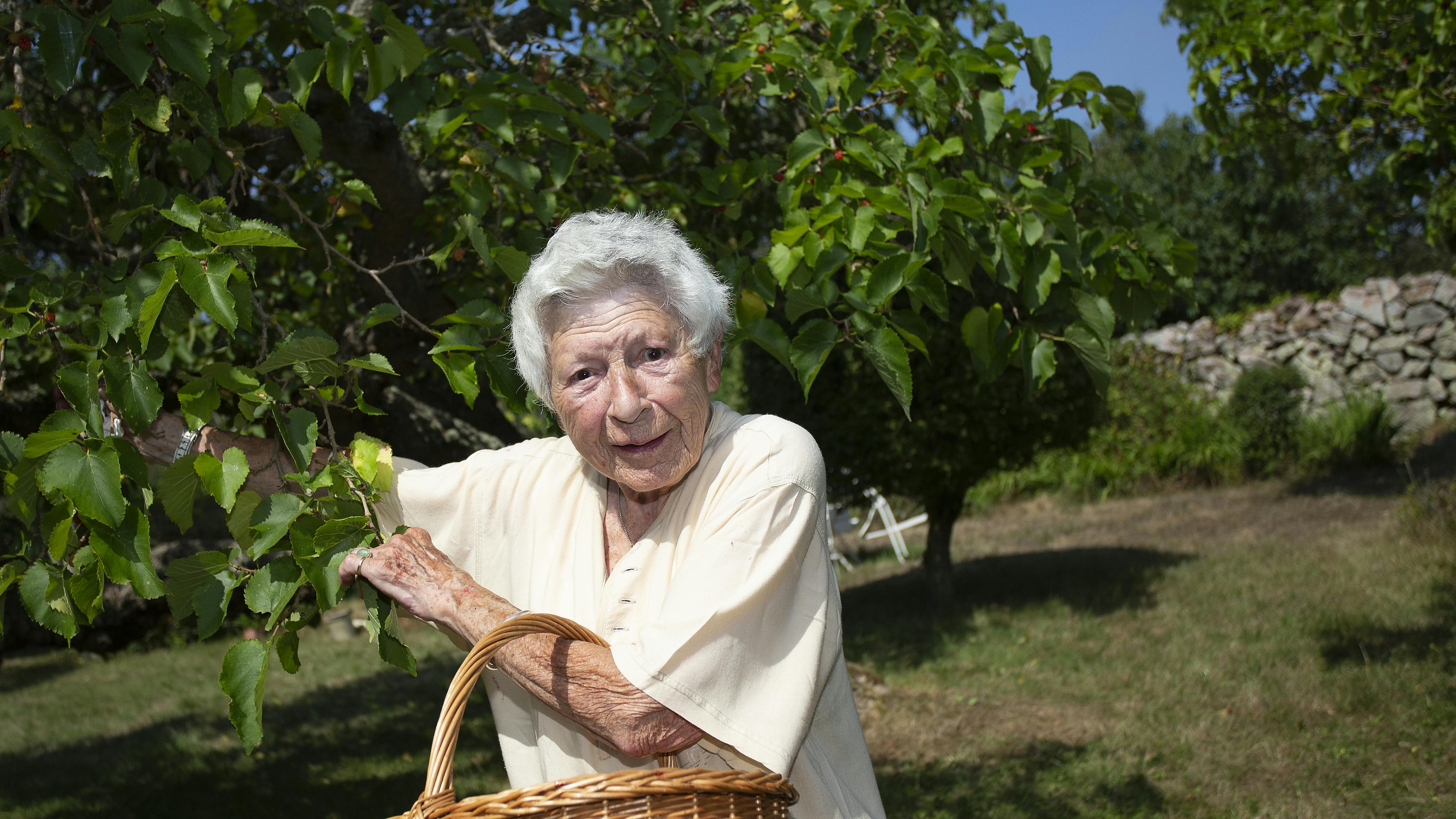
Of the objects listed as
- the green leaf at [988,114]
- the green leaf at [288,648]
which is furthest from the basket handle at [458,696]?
the green leaf at [988,114]

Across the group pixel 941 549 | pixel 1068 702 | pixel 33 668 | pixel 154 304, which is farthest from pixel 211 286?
pixel 33 668

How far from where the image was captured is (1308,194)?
19250 millimetres

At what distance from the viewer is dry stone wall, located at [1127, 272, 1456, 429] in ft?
40.4

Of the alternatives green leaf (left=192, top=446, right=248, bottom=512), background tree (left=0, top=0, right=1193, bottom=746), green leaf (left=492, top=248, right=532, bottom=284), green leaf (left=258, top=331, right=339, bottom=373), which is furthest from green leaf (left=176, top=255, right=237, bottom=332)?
green leaf (left=492, top=248, right=532, bottom=284)

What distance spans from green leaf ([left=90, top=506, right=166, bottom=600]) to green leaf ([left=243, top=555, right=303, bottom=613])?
0.44 ft

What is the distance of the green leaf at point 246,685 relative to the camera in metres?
1.60

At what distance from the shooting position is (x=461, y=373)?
206 cm

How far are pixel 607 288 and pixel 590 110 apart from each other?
5.60 ft

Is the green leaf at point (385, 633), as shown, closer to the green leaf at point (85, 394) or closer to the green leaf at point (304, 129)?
the green leaf at point (85, 394)

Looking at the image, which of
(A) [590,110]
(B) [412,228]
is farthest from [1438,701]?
(B) [412,228]

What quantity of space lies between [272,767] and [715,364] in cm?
514

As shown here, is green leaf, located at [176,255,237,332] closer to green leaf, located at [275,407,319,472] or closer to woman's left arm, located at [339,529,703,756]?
green leaf, located at [275,407,319,472]

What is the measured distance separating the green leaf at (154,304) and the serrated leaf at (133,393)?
53mm

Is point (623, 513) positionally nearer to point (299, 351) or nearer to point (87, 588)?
point (299, 351)
